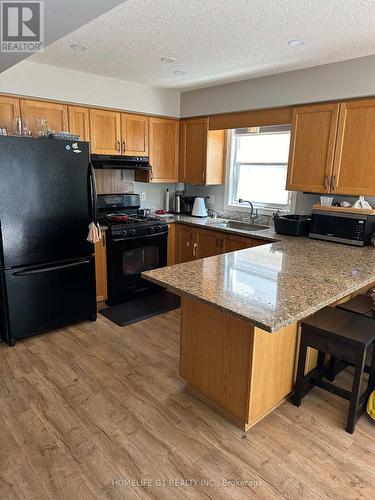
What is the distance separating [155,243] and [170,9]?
2.50 metres

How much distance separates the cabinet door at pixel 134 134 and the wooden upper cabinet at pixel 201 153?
22.6 inches

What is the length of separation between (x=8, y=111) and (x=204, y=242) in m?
2.38

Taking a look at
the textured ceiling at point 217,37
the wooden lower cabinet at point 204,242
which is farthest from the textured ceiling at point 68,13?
the wooden lower cabinet at point 204,242

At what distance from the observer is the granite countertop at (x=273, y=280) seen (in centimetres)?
168

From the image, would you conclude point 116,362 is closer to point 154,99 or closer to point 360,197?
point 360,197

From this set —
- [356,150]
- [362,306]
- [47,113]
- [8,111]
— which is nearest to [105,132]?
[47,113]

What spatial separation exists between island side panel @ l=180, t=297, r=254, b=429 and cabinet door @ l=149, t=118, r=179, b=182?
2.61 meters

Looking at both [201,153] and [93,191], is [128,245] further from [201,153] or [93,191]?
[201,153]

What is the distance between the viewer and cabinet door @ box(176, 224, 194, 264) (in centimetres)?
429

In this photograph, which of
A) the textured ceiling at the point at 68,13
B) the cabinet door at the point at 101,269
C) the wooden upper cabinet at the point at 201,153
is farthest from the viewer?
the wooden upper cabinet at the point at 201,153

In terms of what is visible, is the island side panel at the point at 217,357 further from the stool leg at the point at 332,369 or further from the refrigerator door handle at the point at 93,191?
the refrigerator door handle at the point at 93,191

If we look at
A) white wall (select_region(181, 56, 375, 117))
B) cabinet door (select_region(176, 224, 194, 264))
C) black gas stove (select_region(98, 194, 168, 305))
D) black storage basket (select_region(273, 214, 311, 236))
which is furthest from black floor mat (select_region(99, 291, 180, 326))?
white wall (select_region(181, 56, 375, 117))

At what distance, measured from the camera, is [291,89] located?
337 cm

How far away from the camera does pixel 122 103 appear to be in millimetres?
3900
